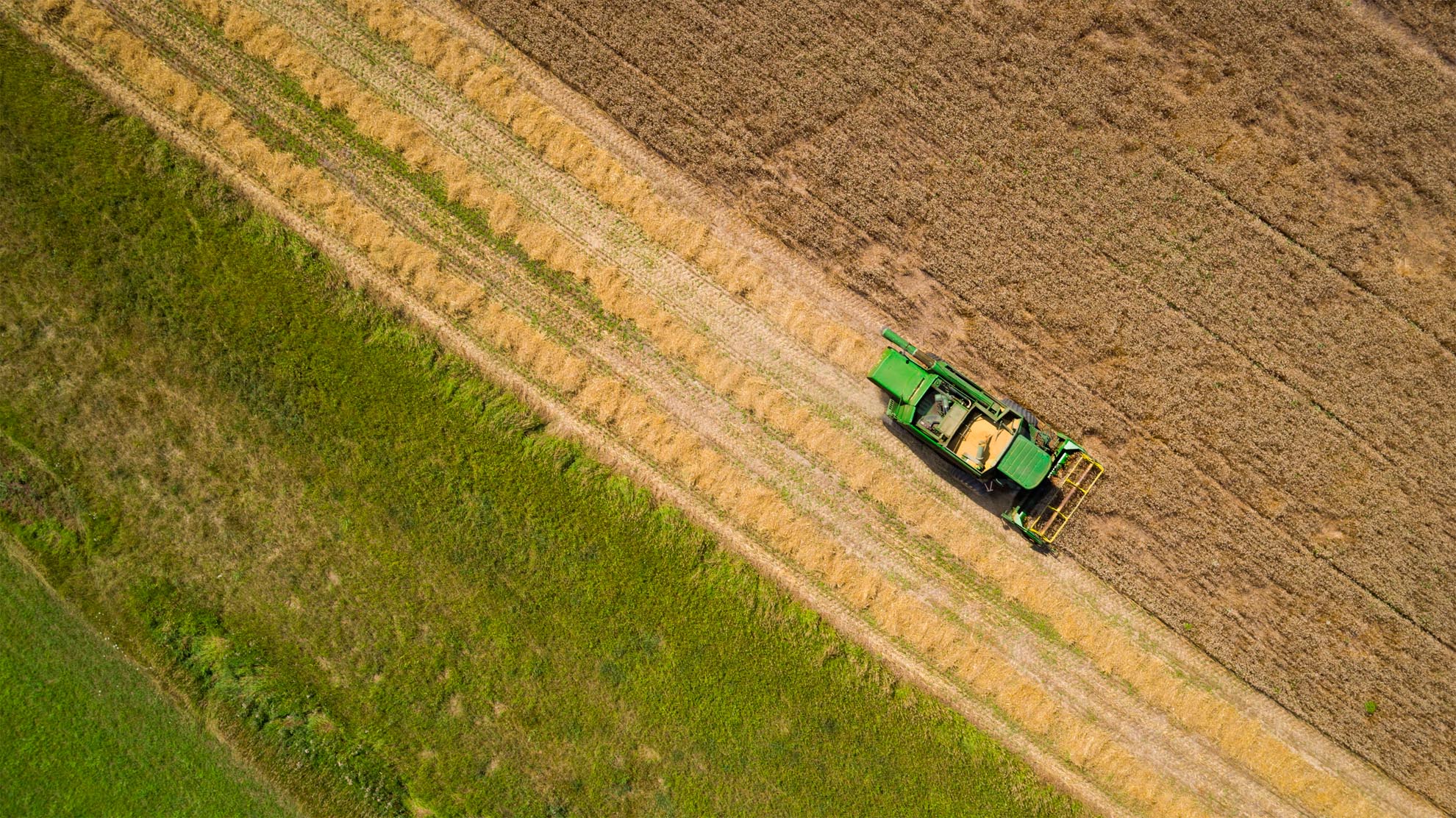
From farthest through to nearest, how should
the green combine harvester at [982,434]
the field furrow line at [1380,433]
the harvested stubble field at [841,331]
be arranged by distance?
the field furrow line at [1380,433] → the harvested stubble field at [841,331] → the green combine harvester at [982,434]

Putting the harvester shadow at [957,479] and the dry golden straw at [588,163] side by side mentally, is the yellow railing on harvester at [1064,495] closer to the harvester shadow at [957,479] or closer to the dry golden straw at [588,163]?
the harvester shadow at [957,479]

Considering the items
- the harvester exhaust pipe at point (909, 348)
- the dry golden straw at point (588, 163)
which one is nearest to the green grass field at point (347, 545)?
the dry golden straw at point (588, 163)

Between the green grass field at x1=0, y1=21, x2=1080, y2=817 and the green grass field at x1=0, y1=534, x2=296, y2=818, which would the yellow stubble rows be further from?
the green grass field at x1=0, y1=534, x2=296, y2=818

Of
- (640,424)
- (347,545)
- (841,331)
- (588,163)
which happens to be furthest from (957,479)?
(347,545)

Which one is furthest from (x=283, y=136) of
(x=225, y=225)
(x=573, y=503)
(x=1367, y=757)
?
(x=1367, y=757)

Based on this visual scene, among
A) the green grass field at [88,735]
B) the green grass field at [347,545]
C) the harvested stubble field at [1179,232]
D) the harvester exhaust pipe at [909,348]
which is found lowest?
the green grass field at [88,735]

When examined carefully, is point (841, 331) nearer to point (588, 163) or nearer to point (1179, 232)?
point (588, 163)
